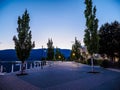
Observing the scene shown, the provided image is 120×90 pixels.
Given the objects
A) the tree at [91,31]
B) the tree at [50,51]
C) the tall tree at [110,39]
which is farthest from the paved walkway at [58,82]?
the tree at [50,51]

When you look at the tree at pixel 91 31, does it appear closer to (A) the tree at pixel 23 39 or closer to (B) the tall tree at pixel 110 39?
(A) the tree at pixel 23 39

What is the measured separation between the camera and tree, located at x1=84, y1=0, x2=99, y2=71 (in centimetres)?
2266

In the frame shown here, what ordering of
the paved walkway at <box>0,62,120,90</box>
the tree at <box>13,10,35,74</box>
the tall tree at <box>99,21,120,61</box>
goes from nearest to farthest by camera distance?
1. the paved walkway at <box>0,62,120,90</box>
2. the tree at <box>13,10,35,74</box>
3. the tall tree at <box>99,21,120,61</box>

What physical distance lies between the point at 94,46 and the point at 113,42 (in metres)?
13.0

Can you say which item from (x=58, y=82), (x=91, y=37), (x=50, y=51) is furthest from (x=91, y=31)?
(x=50, y=51)

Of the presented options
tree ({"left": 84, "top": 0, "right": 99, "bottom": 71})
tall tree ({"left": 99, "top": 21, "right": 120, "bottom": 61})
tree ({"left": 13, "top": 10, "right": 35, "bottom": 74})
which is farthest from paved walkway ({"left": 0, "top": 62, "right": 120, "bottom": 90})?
tall tree ({"left": 99, "top": 21, "right": 120, "bottom": 61})

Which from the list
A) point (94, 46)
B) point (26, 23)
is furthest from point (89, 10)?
point (26, 23)

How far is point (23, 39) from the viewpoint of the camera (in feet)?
60.9

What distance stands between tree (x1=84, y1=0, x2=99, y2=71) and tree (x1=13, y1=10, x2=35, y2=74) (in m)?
8.70

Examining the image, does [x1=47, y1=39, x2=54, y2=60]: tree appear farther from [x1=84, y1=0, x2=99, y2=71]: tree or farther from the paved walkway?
the paved walkway

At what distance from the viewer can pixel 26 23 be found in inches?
739

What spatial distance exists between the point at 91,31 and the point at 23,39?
33.5 ft

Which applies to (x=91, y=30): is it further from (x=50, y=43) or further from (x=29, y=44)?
(x=50, y=43)

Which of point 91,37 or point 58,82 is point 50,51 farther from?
point 58,82
